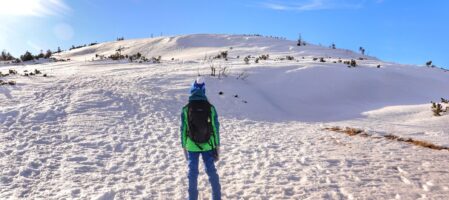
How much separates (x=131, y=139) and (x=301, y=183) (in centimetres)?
463

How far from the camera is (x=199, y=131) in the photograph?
6184 mm

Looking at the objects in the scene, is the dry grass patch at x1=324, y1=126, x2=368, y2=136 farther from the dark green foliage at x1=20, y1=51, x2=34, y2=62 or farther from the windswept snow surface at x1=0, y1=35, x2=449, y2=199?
the dark green foliage at x1=20, y1=51, x2=34, y2=62

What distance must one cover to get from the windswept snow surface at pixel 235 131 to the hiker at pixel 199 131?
99 centimetres

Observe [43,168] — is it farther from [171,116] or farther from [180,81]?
[180,81]

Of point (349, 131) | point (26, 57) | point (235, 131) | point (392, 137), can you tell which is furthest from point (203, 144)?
point (26, 57)

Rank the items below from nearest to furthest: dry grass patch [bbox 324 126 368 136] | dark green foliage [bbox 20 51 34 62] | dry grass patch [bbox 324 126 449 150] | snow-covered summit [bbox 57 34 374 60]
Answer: dry grass patch [bbox 324 126 449 150], dry grass patch [bbox 324 126 368 136], dark green foliage [bbox 20 51 34 62], snow-covered summit [bbox 57 34 374 60]

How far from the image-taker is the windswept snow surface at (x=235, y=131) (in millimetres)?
7508

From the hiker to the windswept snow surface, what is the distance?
0.99m

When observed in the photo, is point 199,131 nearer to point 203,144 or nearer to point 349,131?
point 203,144

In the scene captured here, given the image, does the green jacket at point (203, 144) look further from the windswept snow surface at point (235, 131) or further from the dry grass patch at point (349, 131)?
the dry grass patch at point (349, 131)

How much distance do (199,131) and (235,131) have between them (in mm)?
5983

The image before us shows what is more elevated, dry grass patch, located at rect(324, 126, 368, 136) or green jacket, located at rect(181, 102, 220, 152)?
green jacket, located at rect(181, 102, 220, 152)

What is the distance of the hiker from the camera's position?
6184 millimetres

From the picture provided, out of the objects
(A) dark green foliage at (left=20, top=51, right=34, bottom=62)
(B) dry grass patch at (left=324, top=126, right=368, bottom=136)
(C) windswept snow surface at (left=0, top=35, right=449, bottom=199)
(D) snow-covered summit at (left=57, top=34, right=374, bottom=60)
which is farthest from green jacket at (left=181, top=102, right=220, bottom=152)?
(A) dark green foliage at (left=20, top=51, right=34, bottom=62)
